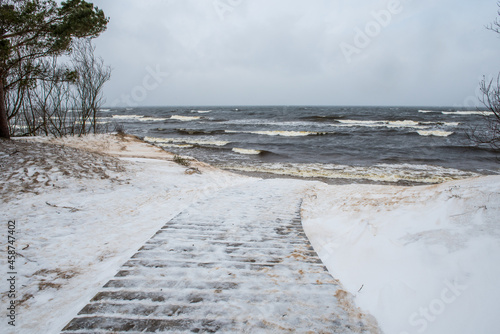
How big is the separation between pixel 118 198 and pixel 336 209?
5106mm

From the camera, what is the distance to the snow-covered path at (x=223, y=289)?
7.25 feet

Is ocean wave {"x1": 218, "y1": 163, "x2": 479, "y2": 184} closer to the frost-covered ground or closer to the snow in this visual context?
the frost-covered ground

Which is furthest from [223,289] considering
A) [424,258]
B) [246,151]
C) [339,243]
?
[246,151]

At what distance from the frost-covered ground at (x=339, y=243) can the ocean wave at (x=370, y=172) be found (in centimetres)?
593

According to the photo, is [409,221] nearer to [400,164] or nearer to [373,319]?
[373,319]

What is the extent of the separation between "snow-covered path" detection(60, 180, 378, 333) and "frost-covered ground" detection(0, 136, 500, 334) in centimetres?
23

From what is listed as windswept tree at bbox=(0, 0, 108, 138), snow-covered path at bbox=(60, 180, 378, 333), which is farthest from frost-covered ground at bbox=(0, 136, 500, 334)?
windswept tree at bbox=(0, 0, 108, 138)

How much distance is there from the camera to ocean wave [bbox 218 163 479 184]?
448 inches

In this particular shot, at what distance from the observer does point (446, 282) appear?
97.1 inches

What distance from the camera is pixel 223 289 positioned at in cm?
267

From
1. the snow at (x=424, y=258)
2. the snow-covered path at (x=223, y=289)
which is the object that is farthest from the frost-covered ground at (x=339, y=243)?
the snow-covered path at (x=223, y=289)

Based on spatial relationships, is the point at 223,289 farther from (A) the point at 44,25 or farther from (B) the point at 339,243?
(A) the point at 44,25

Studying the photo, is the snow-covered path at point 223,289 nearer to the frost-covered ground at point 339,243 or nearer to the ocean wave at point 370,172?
the frost-covered ground at point 339,243

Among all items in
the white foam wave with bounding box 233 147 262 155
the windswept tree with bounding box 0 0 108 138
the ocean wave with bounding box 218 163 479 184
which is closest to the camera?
the windswept tree with bounding box 0 0 108 138
